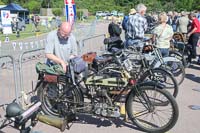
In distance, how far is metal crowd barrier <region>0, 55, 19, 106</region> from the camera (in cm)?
626

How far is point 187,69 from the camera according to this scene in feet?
35.0

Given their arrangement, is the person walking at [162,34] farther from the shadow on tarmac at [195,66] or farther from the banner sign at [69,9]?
the shadow on tarmac at [195,66]

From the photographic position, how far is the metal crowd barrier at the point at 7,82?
6261mm

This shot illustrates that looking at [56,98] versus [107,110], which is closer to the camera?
[107,110]

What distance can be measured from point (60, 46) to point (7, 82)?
10.5 feet

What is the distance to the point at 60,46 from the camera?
5891 millimetres

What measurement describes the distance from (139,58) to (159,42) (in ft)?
5.06

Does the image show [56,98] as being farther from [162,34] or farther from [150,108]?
[162,34]

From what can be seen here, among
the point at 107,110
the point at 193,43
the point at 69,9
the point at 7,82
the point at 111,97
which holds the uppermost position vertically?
the point at 69,9

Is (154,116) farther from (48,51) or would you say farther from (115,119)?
(48,51)

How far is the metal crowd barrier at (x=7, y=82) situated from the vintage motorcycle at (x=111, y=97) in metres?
0.74

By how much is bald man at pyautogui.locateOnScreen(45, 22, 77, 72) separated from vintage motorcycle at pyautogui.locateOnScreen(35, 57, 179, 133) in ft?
0.68

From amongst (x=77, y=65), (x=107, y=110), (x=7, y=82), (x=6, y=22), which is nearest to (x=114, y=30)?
(x=7, y=82)

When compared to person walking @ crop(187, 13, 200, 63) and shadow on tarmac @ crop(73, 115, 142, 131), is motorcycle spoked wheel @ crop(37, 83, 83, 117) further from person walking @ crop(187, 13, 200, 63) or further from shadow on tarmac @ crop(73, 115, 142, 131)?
person walking @ crop(187, 13, 200, 63)
